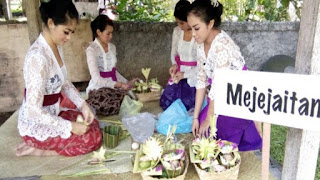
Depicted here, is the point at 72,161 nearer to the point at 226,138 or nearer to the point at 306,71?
the point at 226,138

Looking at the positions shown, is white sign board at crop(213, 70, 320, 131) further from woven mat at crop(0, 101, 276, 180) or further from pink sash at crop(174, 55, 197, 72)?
pink sash at crop(174, 55, 197, 72)

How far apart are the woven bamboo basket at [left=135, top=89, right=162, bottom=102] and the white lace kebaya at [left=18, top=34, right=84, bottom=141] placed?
137 cm

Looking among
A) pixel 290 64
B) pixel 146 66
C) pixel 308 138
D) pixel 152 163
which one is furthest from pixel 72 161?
pixel 290 64

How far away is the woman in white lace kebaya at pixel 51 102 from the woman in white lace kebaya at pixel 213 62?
37.7 inches

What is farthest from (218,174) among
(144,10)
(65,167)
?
(144,10)

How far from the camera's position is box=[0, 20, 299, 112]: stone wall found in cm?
402

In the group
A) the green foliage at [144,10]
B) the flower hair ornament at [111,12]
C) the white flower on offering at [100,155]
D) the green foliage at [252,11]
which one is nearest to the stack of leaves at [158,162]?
the white flower on offering at [100,155]

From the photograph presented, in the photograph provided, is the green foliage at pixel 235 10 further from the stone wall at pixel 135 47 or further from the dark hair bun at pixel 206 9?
the dark hair bun at pixel 206 9

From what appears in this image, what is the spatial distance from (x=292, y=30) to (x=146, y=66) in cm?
276

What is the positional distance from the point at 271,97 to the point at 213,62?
3.48ft

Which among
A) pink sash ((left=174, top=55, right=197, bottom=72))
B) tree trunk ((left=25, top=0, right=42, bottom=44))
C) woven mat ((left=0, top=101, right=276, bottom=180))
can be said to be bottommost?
woven mat ((left=0, top=101, right=276, bottom=180))

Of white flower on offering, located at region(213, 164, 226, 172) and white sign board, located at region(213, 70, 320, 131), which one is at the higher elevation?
white sign board, located at region(213, 70, 320, 131)

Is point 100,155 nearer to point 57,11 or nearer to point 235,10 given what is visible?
point 57,11

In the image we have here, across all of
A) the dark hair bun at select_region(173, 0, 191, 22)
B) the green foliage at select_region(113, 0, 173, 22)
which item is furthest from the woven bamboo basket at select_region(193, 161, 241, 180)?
the green foliage at select_region(113, 0, 173, 22)
